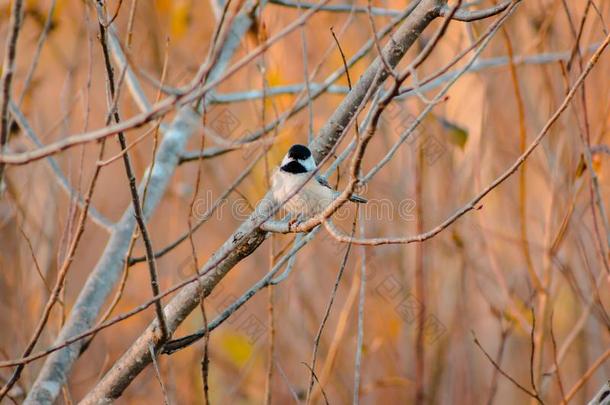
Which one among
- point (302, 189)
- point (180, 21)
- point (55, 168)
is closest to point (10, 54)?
point (302, 189)

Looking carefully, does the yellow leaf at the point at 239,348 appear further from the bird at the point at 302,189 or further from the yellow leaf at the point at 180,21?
the bird at the point at 302,189

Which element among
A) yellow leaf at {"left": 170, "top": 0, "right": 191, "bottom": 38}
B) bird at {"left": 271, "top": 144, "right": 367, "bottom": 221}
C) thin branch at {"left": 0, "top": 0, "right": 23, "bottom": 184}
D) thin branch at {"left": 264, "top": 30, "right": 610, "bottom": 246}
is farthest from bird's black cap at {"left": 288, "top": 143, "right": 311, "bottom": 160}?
yellow leaf at {"left": 170, "top": 0, "right": 191, "bottom": 38}

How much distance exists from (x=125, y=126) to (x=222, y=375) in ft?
17.7

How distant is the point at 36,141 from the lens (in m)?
2.83

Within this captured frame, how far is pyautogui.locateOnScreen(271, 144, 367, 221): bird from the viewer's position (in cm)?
259

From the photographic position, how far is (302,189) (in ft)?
8.75

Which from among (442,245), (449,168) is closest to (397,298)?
(442,245)

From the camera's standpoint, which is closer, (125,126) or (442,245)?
(125,126)

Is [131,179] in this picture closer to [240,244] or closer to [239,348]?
[240,244]

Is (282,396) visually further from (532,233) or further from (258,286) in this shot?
(258,286)

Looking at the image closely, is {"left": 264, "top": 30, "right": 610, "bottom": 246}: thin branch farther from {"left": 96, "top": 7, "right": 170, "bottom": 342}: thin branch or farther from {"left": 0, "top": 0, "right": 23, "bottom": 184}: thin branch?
{"left": 0, "top": 0, "right": 23, "bottom": 184}: thin branch

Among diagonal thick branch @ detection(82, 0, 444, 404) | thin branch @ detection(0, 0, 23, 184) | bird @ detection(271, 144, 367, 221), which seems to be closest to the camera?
thin branch @ detection(0, 0, 23, 184)

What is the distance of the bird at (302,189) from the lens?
8.48ft

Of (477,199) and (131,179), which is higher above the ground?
(131,179)
